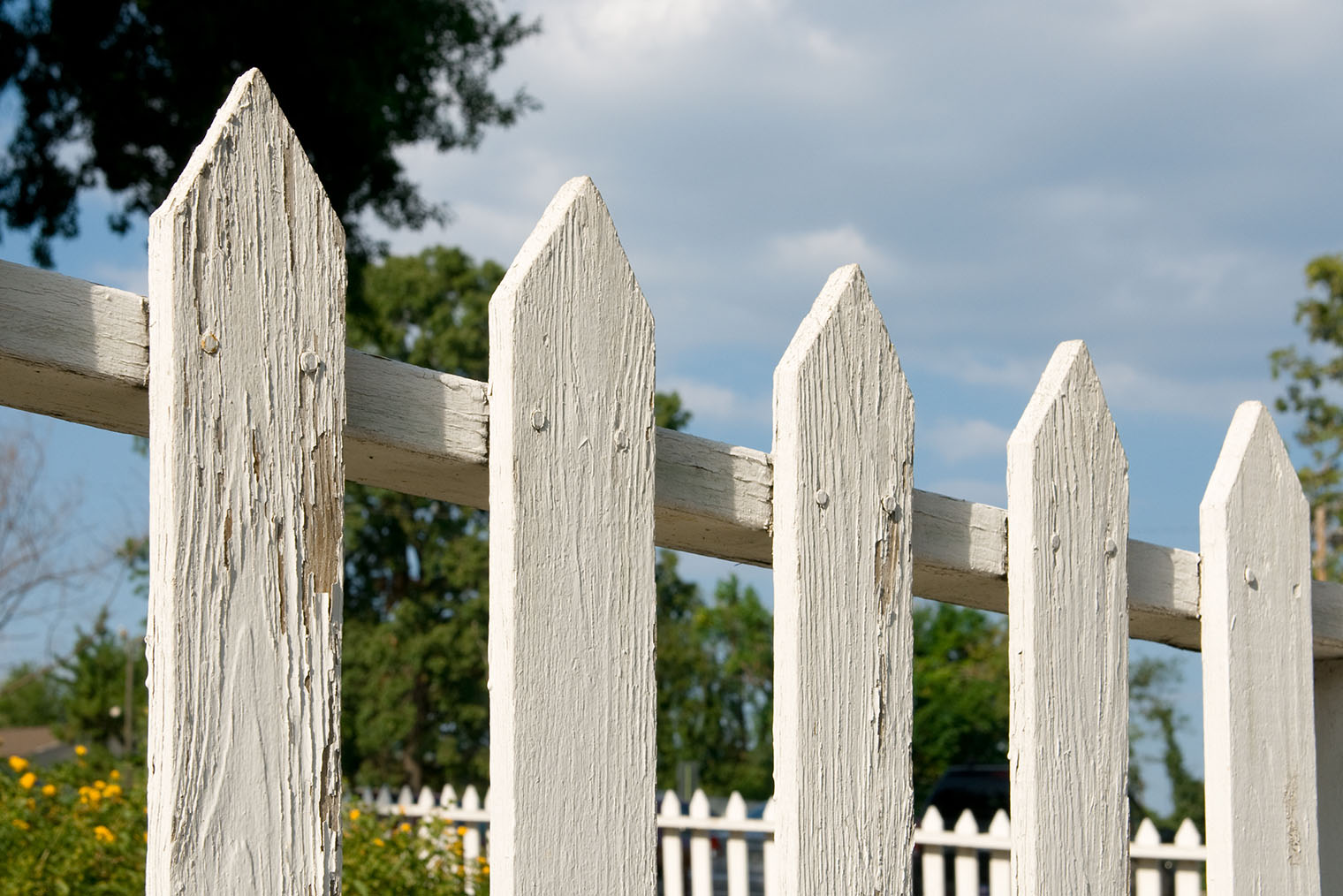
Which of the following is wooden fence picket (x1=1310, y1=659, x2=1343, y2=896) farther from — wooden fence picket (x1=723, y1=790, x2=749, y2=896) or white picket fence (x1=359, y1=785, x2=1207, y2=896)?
wooden fence picket (x1=723, y1=790, x2=749, y2=896)

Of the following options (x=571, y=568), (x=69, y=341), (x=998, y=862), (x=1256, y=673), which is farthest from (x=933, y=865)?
(x=69, y=341)

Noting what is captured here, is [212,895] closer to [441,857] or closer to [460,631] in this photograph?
[441,857]

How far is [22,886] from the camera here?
4.27 meters

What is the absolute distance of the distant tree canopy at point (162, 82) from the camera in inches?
350

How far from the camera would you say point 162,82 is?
30.1 ft

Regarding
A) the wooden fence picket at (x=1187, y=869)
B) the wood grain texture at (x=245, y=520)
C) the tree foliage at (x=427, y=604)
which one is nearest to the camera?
the wood grain texture at (x=245, y=520)

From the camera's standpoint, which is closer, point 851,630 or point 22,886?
point 851,630

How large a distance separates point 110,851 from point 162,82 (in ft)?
21.6

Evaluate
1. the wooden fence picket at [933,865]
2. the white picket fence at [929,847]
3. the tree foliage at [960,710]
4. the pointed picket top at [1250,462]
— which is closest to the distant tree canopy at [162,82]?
the white picket fence at [929,847]

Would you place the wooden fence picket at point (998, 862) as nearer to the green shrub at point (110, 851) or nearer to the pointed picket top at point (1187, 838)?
the pointed picket top at point (1187, 838)

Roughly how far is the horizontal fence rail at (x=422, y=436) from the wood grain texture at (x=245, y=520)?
2.0 inches

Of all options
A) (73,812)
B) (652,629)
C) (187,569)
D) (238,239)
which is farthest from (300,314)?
(73,812)

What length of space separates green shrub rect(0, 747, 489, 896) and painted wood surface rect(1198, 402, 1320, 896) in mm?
2770

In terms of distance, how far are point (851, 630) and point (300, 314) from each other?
714 mm
